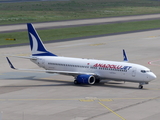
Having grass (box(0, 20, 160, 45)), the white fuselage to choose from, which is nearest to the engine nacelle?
the white fuselage

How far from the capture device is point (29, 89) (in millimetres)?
51500

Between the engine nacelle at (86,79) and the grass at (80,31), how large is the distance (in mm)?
51309

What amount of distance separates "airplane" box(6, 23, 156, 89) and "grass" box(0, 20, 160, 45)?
43.5 m

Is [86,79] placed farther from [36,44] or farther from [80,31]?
[80,31]

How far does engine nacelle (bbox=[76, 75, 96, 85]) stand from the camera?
52.8 meters

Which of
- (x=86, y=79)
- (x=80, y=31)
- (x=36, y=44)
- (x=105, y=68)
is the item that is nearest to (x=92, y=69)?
(x=105, y=68)

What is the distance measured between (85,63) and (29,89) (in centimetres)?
900

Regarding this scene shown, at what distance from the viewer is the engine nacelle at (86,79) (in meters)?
52.8

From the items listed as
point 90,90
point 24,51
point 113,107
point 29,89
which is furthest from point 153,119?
point 24,51

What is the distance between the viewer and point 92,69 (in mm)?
54469

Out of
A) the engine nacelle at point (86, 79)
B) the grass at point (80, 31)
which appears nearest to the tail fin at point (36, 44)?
the engine nacelle at point (86, 79)

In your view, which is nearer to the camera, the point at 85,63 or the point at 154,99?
the point at 154,99

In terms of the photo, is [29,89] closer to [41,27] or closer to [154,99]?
[154,99]

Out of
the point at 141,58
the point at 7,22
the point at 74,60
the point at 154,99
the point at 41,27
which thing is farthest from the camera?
the point at 7,22
